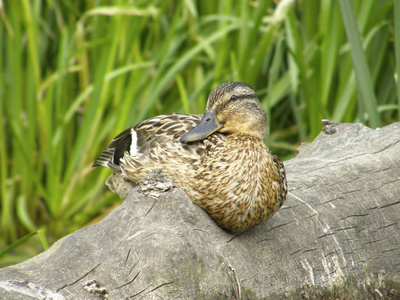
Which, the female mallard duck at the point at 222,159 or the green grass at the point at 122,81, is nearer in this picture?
the female mallard duck at the point at 222,159

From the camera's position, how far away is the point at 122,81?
453cm

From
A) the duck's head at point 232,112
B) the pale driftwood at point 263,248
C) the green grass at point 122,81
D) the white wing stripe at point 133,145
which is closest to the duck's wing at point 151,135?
the white wing stripe at point 133,145

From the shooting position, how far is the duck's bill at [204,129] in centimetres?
247

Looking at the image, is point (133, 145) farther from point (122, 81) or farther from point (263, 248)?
point (122, 81)

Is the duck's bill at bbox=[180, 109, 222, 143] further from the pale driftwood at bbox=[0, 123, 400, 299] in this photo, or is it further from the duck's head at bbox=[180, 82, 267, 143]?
the pale driftwood at bbox=[0, 123, 400, 299]

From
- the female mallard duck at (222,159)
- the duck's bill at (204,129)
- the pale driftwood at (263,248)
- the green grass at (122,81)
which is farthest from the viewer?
the green grass at (122,81)

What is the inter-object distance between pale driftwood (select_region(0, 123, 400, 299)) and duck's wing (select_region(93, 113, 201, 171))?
527 millimetres

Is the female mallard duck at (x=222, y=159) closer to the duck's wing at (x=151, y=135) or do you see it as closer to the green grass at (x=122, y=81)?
the duck's wing at (x=151, y=135)

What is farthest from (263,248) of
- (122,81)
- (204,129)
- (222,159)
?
(122,81)

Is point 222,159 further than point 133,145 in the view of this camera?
No

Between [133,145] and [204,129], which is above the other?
[204,129]

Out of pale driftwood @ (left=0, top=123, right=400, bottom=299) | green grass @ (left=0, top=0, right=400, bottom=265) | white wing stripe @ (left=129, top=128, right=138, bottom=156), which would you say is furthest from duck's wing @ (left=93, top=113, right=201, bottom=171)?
green grass @ (left=0, top=0, right=400, bottom=265)

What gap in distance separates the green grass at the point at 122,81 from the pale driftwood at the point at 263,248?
1.25m

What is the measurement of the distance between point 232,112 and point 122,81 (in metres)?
2.14
